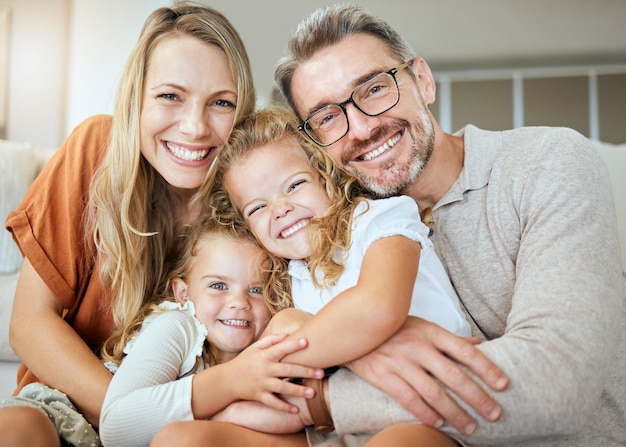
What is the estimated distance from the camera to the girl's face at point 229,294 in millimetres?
1445

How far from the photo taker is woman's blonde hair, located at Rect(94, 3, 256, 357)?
154 cm

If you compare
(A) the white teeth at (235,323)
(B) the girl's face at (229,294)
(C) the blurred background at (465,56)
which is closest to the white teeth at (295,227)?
(B) the girl's face at (229,294)

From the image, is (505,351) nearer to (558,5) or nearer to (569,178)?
(569,178)

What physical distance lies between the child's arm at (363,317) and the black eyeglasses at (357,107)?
47 centimetres

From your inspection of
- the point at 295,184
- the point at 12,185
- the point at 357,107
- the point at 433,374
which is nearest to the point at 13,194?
the point at 12,185

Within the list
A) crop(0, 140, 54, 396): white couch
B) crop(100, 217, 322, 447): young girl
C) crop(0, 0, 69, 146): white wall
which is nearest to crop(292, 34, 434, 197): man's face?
crop(100, 217, 322, 447): young girl

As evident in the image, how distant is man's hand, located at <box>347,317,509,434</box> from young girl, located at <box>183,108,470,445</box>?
0.09 feet

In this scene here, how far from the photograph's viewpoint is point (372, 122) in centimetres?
146

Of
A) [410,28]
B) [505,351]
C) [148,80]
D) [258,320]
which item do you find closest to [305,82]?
[148,80]

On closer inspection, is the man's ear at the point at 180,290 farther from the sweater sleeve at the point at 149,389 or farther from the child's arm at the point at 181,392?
the child's arm at the point at 181,392

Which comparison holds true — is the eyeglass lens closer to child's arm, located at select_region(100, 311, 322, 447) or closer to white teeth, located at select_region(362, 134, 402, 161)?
white teeth, located at select_region(362, 134, 402, 161)

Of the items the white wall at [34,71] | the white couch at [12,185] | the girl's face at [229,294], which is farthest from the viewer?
the white wall at [34,71]

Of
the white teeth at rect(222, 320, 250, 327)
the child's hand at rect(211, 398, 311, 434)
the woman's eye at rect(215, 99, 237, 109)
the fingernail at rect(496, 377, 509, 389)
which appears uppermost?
the woman's eye at rect(215, 99, 237, 109)

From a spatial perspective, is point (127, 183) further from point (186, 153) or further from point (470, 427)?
point (470, 427)
